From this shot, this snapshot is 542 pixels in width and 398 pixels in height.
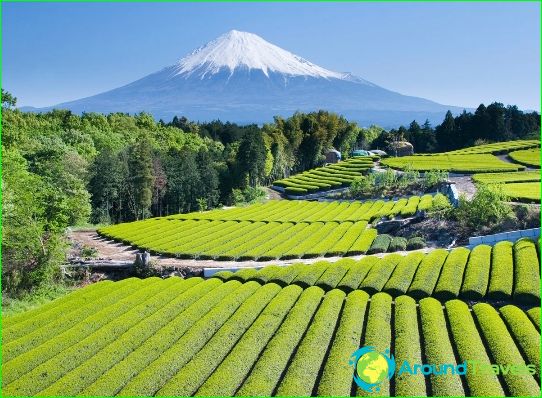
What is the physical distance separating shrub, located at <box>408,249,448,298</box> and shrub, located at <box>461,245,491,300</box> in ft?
5.53

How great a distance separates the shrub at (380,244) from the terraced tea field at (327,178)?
112 ft

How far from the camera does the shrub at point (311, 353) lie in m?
18.0

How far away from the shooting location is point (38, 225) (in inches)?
1339

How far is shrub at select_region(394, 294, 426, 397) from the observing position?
17531 millimetres

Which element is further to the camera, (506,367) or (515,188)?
(515,188)

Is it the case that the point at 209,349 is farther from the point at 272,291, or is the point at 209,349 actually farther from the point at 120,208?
the point at 120,208

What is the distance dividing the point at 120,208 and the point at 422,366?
60.8 meters

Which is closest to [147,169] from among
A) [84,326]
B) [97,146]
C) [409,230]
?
[97,146]

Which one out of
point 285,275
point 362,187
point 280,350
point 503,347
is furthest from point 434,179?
point 280,350

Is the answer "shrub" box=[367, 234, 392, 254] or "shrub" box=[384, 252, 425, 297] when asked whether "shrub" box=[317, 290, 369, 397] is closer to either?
"shrub" box=[384, 252, 425, 297]

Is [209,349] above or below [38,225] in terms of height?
below

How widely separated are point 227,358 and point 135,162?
1941 inches

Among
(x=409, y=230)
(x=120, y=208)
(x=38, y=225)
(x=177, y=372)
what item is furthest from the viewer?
Answer: (x=120, y=208)

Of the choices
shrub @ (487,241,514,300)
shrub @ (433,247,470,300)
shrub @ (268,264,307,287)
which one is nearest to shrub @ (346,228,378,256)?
shrub @ (268,264,307,287)
